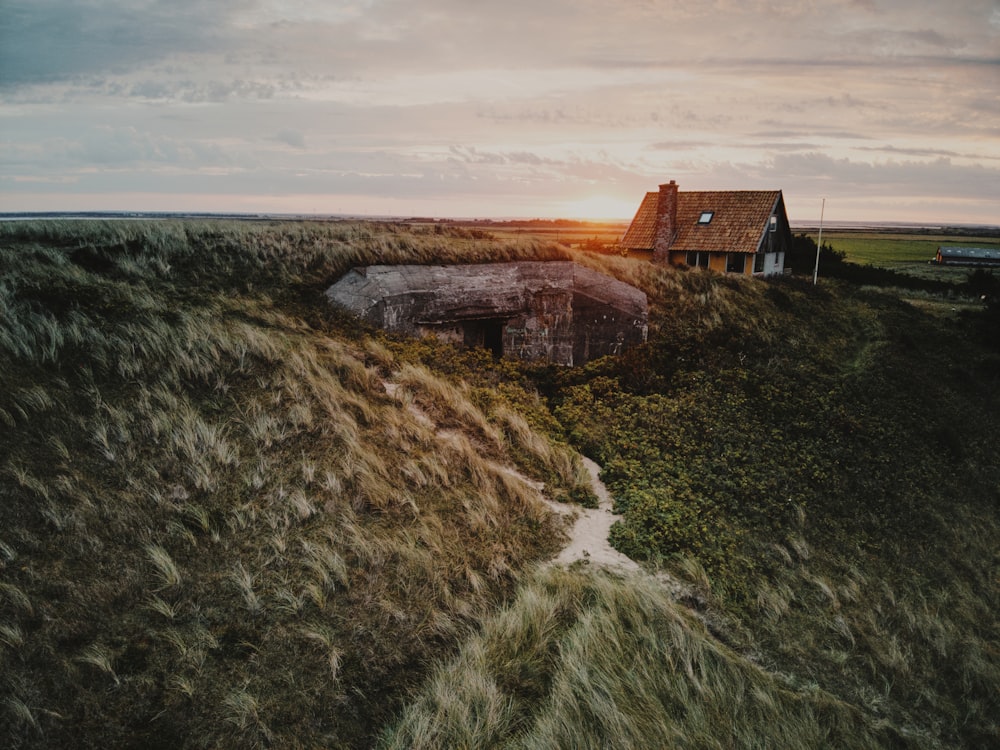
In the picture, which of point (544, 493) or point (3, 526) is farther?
point (544, 493)

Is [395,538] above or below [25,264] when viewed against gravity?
below

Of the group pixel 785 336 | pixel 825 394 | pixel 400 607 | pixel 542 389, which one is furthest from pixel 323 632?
pixel 785 336

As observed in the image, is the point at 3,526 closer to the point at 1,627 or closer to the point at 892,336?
the point at 1,627

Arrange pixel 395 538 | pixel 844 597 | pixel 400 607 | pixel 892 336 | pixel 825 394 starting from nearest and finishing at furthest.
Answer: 1. pixel 400 607
2. pixel 395 538
3. pixel 844 597
4. pixel 825 394
5. pixel 892 336

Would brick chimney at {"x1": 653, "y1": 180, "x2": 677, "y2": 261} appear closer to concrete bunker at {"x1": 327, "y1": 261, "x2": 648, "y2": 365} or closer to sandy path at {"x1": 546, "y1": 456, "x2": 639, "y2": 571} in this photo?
concrete bunker at {"x1": 327, "y1": 261, "x2": 648, "y2": 365}

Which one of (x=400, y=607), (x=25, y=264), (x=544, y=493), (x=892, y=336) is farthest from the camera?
(x=892, y=336)

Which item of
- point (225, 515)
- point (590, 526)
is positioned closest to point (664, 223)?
point (590, 526)

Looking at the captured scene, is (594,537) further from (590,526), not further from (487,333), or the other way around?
(487,333)
